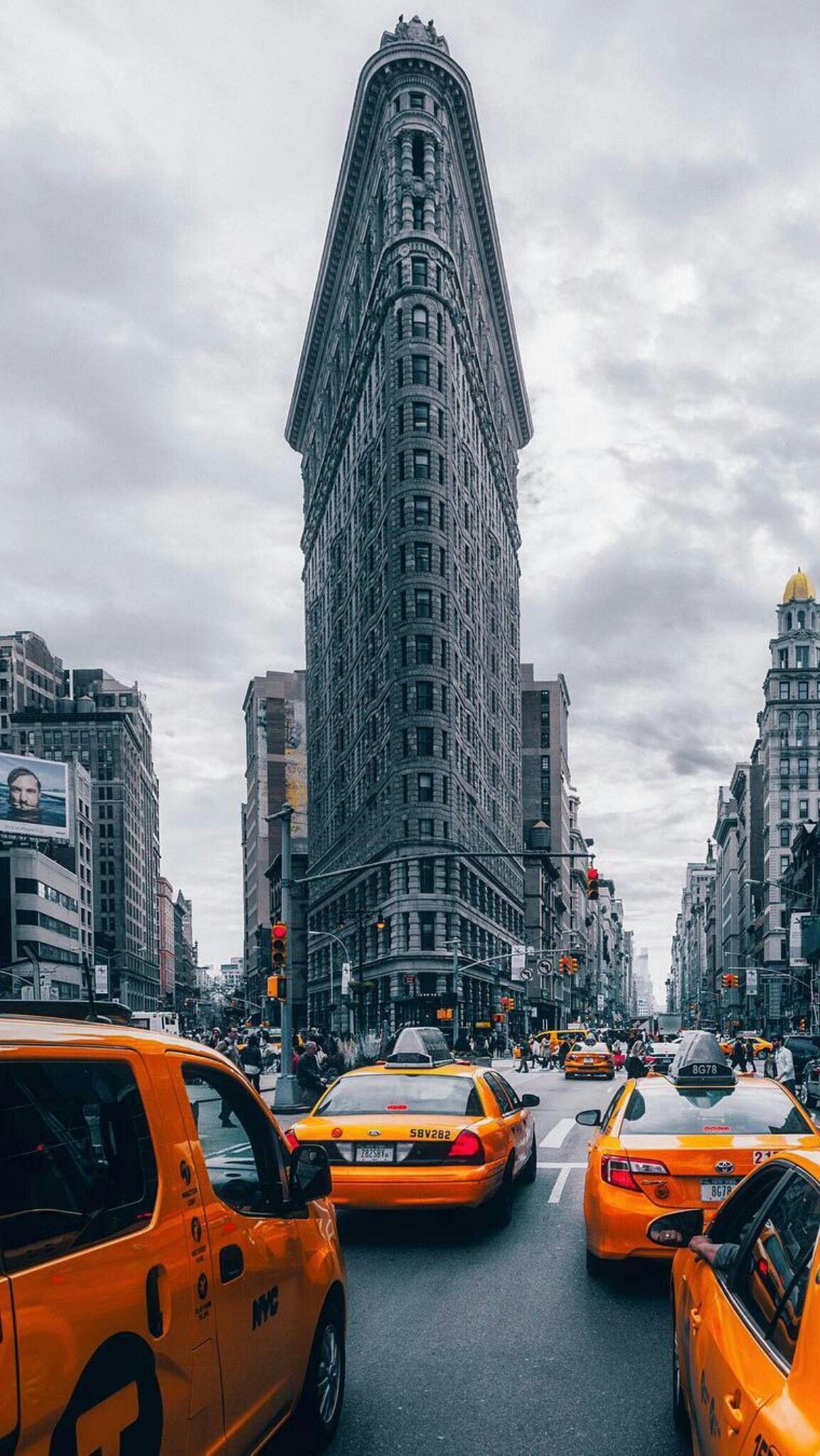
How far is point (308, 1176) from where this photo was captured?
18.7ft

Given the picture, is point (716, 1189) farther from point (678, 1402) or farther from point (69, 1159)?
point (69, 1159)

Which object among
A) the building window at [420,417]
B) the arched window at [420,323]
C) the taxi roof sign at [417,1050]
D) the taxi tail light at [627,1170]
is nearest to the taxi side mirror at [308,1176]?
the taxi tail light at [627,1170]

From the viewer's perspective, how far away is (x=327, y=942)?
96.6 metres

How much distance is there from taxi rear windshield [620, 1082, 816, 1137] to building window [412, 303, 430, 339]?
242 feet

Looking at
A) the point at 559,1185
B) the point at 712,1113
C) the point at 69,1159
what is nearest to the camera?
the point at 69,1159

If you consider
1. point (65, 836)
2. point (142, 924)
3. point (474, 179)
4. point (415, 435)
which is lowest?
point (142, 924)

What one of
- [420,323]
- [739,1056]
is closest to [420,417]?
[420,323]

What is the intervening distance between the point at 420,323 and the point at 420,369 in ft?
9.71

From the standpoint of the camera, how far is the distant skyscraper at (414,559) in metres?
73.9

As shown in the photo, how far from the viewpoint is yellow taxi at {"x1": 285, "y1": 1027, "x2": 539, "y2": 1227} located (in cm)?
1034

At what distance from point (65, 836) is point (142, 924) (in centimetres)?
9364

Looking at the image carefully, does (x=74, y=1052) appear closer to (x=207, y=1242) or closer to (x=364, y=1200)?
(x=207, y=1242)

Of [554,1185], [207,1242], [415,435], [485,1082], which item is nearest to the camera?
[207,1242]

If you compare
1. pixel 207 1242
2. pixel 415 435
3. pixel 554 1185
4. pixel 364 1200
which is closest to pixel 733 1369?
pixel 207 1242
